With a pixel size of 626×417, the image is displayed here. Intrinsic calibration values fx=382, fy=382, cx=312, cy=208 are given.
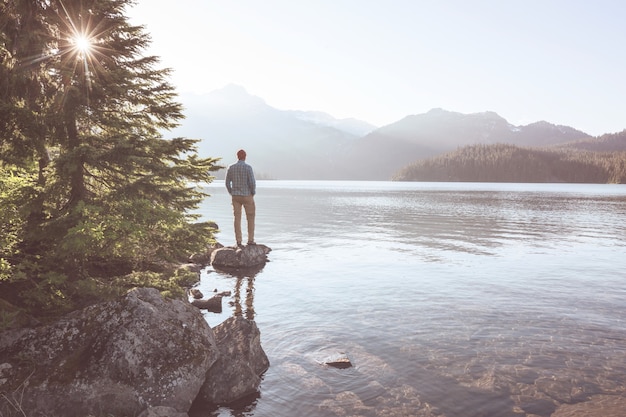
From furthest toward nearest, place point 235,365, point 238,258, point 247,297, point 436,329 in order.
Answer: point 238,258, point 247,297, point 436,329, point 235,365

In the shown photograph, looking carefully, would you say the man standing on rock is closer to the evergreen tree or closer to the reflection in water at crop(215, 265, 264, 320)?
the reflection in water at crop(215, 265, 264, 320)

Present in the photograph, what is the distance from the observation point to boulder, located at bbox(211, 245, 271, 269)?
1783 cm

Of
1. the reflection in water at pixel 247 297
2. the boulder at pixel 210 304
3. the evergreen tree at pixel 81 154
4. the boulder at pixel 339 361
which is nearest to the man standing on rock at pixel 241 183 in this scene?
the reflection in water at pixel 247 297

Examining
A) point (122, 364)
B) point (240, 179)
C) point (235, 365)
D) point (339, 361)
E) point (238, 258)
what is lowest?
point (339, 361)

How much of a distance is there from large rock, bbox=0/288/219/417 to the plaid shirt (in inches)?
419

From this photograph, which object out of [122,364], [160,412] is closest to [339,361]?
[160,412]

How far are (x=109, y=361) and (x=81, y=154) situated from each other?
405cm

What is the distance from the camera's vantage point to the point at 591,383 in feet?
23.5

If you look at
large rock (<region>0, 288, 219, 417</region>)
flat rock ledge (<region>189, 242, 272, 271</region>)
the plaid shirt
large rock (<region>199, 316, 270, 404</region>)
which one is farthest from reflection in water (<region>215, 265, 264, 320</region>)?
large rock (<region>0, 288, 219, 417</region>)

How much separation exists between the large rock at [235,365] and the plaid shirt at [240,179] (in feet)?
32.1

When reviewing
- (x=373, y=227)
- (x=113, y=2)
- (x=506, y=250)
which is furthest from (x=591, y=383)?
(x=373, y=227)

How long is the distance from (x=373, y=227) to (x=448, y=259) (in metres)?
14.4

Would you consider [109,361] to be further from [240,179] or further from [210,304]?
[240,179]

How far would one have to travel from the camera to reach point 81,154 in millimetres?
7570
